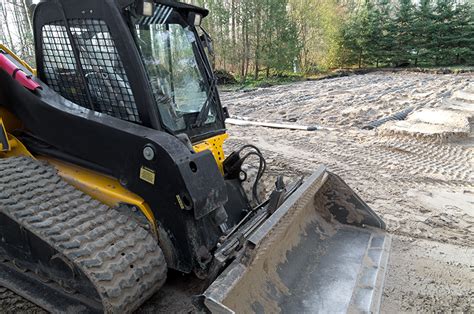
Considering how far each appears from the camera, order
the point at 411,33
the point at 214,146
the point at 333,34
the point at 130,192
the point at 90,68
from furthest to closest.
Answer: the point at 333,34 < the point at 411,33 < the point at 214,146 < the point at 90,68 < the point at 130,192

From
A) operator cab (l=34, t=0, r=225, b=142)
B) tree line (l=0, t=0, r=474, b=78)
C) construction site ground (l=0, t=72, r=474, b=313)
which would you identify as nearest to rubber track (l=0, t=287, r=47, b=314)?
construction site ground (l=0, t=72, r=474, b=313)

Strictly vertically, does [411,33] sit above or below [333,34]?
below

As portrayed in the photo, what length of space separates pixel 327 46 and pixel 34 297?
23566 millimetres

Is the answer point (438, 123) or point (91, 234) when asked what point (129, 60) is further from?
point (438, 123)

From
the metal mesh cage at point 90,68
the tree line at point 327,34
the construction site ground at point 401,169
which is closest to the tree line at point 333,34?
the tree line at point 327,34

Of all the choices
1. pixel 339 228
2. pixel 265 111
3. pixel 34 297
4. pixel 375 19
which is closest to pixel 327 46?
pixel 375 19

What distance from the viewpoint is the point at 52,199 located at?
231 centimetres

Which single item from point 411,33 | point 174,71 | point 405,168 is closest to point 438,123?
point 405,168

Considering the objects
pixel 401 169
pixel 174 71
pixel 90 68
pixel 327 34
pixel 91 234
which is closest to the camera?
pixel 91 234

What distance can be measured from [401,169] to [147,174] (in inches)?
166

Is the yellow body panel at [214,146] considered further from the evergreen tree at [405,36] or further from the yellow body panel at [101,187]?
the evergreen tree at [405,36]

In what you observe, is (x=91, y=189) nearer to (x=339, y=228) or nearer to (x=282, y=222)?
(x=282, y=222)

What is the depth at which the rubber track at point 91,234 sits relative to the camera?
197cm

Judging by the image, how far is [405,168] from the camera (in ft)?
17.8
